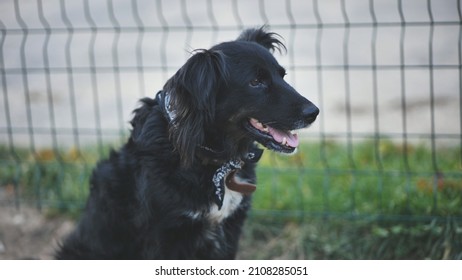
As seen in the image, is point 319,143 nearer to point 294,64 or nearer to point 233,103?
point 294,64

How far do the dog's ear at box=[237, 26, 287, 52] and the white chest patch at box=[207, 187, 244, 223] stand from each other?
888 millimetres

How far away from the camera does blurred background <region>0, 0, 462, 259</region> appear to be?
4223 millimetres

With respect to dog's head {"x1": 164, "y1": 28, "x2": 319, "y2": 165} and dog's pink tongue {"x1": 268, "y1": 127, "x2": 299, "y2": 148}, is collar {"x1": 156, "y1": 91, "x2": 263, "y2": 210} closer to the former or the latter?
dog's head {"x1": 164, "y1": 28, "x2": 319, "y2": 165}

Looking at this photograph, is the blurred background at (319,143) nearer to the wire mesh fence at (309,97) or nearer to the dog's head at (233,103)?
the wire mesh fence at (309,97)

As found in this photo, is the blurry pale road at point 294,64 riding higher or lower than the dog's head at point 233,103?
lower

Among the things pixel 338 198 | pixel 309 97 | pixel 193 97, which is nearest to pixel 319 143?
pixel 309 97

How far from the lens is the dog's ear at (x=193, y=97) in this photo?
304 centimetres

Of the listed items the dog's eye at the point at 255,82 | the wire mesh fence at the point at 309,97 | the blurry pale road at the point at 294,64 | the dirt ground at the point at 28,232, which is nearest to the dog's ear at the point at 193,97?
the dog's eye at the point at 255,82

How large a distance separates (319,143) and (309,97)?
89 centimetres

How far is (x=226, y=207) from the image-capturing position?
135 inches

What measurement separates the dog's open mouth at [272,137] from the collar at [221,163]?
0.65 feet

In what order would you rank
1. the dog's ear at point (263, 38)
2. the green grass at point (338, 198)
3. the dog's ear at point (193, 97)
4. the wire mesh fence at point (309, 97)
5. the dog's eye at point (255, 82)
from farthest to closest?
the wire mesh fence at point (309, 97)
the green grass at point (338, 198)
the dog's ear at point (263, 38)
the dog's eye at point (255, 82)
the dog's ear at point (193, 97)
